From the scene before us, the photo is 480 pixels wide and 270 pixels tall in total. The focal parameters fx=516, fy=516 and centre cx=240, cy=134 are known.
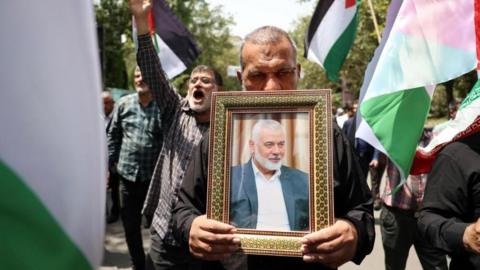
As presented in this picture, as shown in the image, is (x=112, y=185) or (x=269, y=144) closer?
(x=269, y=144)

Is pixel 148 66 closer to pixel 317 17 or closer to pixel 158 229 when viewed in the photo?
pixel 158 229

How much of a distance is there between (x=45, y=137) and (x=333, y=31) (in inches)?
172

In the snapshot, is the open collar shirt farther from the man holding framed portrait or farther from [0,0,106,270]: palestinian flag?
[0,0,106,270]: palestinian flag

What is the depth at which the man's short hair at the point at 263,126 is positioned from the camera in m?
1.60

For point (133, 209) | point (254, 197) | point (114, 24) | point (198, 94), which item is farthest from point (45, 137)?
point (114, 24)

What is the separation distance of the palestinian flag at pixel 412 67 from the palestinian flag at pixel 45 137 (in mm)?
2225

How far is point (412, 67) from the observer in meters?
2.86

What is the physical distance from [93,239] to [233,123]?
2.71 feet

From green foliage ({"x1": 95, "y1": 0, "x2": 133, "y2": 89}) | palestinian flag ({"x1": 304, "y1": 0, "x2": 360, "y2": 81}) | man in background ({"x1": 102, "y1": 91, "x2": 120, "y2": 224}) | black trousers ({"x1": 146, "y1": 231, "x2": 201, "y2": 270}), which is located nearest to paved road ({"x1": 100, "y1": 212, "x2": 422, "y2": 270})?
man in background ({"x1": 102, "y1": 91, "x2": 120, "y2": 224})

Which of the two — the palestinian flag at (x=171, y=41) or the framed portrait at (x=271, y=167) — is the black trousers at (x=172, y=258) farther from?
the palestinian flag at (x=171, y=41)

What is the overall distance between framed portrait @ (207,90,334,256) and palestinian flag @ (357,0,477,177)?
1368mm

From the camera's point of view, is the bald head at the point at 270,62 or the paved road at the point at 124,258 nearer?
the bald head at the point at 270,62

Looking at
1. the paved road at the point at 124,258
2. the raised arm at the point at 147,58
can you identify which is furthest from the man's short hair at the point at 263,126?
the paved road at the point at 124,258

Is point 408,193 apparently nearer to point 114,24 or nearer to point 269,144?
point 269,144
